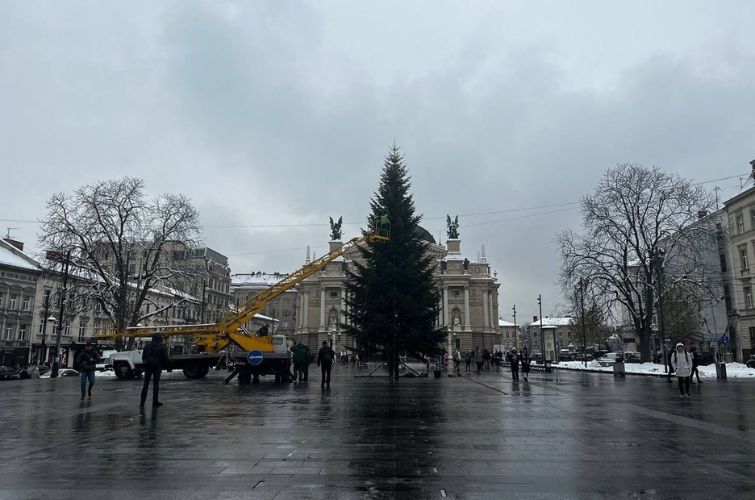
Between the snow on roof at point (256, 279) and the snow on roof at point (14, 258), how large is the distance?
7845 cm

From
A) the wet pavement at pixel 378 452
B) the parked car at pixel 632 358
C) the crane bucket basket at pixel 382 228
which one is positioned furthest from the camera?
the parked car at pixel 632 358

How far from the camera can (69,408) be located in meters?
14.4

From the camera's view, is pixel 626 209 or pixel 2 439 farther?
pixel 626 209

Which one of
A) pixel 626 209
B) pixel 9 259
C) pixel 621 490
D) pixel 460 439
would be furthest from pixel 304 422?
pixel 9 259

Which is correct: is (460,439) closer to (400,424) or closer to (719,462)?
(400,424)

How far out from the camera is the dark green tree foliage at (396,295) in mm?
32938

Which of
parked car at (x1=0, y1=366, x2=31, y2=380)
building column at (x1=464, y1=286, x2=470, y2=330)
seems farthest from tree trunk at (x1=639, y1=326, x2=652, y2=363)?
building column at (x1=464, y1=286, x2=470, y2=330)

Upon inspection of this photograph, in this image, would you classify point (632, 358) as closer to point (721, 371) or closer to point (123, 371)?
point (721, 371)

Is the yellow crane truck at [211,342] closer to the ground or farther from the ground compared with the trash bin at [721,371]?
farther from the ground

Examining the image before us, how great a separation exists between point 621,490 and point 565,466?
1154mm

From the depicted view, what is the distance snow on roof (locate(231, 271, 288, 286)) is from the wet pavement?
12925 centimetres

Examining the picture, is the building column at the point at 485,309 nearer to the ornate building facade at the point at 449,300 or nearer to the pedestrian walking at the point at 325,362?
the ornate building facade at the point at 449,300

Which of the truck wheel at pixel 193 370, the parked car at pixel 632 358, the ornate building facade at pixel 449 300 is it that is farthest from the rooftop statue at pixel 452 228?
the truck wheel at pixel 193 370

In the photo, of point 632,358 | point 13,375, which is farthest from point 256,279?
point 13,375
